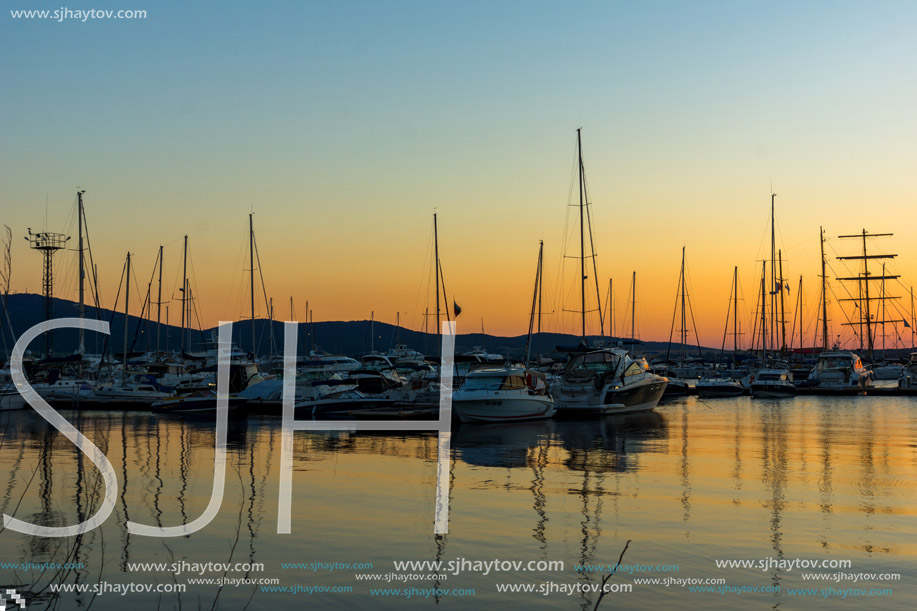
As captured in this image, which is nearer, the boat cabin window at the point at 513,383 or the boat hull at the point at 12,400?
the boat cabin window at the point at 513,383

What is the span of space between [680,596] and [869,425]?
33421mm

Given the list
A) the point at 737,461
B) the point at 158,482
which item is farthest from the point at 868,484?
the point at 158,482

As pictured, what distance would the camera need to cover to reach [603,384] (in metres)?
45.0

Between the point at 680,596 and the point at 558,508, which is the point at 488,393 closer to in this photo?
the point at 558,508

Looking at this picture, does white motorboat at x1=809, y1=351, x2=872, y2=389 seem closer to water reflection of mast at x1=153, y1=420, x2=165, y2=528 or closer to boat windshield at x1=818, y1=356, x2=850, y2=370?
boat windshield at x1=818, y1=356, x2=850, y2=370

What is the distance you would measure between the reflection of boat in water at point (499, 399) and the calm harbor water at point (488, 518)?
7.10m

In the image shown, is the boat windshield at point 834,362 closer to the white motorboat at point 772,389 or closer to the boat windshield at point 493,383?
the white motorboat at point 772,389

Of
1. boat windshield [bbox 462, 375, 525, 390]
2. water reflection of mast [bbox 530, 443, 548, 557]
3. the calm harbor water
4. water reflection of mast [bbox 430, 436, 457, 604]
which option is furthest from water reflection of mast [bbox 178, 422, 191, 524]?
boat windshield [bbox 462, 375, 525, 390]

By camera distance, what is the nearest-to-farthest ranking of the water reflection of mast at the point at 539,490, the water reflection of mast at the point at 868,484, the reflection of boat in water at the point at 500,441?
the water reflection of mast at the point at 539,490, the water reflection of mast at the point at 868,484, the reflection of boat in water at the point at 500,441

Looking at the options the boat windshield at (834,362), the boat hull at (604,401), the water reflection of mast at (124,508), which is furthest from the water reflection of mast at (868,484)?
the boat windshield at (834,362)

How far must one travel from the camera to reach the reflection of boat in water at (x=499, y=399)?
40.6m

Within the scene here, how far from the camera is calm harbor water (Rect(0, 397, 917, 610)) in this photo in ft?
39.2

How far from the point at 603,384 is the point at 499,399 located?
7.18 m

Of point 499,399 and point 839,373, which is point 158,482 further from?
point 839,373
